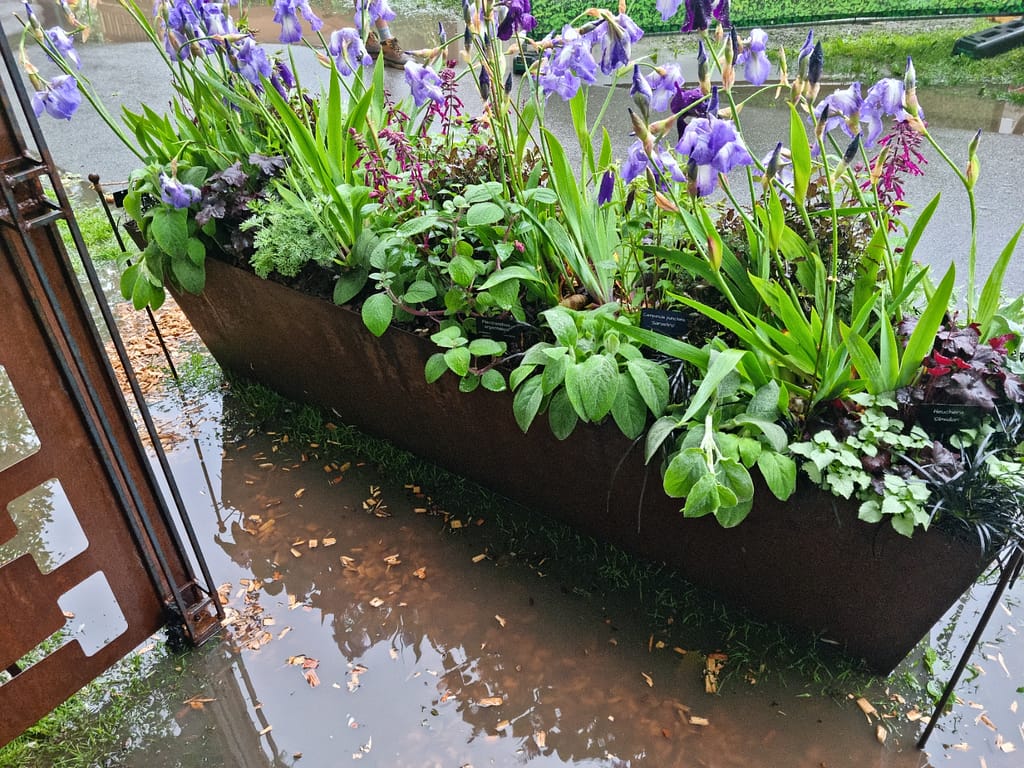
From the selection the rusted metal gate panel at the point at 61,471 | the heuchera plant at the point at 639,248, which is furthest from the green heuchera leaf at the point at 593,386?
the rusted metal gate panel at the point at 61,471

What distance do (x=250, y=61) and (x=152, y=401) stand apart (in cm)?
132

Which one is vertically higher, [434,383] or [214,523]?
[434,383]

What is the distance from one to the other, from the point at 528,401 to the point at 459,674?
692 millimetres

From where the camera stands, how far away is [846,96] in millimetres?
1456

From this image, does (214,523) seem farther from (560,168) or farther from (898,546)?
(898,546)

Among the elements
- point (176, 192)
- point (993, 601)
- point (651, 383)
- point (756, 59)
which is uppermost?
point (756, 59)

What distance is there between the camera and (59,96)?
1997 millimetres

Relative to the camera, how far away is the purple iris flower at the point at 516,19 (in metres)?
1.65

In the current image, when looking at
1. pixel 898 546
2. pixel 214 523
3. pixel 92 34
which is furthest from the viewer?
pixel 92 34

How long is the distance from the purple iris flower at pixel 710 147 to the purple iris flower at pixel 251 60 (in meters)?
1.31

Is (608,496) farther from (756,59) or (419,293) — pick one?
(756,59)

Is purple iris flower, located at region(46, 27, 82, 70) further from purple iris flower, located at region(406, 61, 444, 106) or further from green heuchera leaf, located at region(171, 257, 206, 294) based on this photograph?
purple iris flower, located at region(406, 61, 444, 106)

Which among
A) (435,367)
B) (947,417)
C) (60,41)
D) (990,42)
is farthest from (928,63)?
(60,41)

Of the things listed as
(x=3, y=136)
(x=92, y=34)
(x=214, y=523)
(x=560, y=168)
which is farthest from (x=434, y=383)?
(x=92, y=34)
